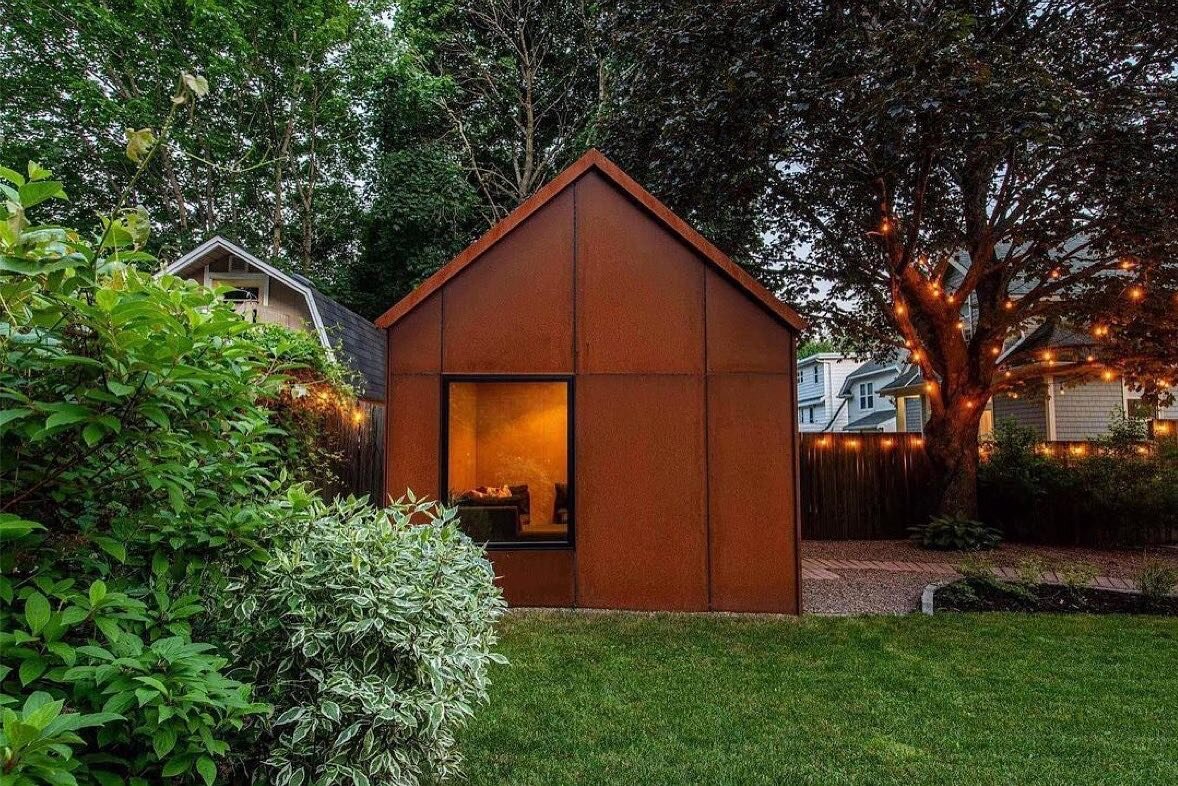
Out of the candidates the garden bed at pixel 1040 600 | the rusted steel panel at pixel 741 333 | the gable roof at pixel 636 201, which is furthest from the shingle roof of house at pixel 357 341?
the garden bed at pixel 1040 600

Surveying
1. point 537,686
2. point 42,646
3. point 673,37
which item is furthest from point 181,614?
point 673,37

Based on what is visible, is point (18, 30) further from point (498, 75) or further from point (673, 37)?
point (673, 37)

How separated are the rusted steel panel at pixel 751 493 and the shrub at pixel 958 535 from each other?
17.9 ft

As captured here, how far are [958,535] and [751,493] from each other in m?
5.92

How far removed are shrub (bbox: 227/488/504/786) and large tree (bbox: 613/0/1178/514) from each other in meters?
6.98

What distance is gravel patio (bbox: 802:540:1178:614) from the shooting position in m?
6.88

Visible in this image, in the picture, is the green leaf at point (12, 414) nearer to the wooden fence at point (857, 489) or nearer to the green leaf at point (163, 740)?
the green leaf at point (163, 740)

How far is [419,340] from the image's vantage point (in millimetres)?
6262

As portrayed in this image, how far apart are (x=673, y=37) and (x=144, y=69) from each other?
14267 mm

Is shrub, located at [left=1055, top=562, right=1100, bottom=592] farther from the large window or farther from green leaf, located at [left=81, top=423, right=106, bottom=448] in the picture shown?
green leaf, located at [left=81, top=423, right=106, bottom=448]

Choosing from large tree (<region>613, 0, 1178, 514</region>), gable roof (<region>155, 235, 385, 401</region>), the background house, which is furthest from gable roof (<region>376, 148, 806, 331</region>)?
the background house

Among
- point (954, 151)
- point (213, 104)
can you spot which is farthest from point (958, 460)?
point (213, 104)

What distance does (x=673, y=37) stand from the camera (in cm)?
886

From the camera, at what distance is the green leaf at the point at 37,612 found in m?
1.58
